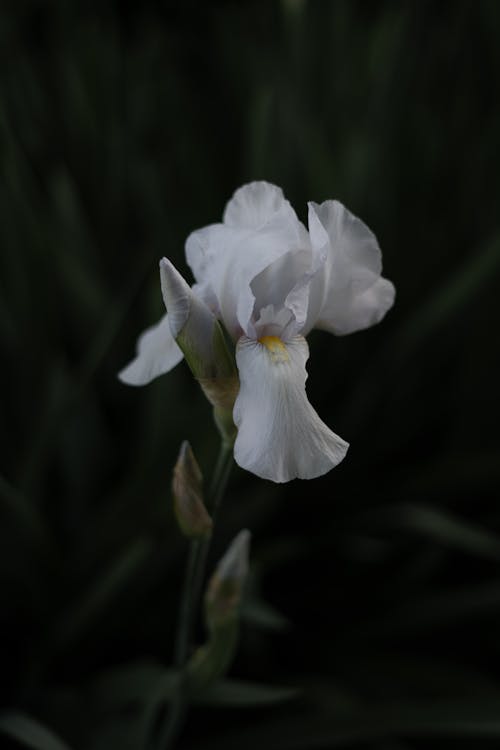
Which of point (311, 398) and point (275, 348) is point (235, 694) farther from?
point (311, 398)

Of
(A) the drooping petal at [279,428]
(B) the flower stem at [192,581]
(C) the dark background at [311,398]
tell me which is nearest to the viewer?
(A) the drooping petal at [279,428]

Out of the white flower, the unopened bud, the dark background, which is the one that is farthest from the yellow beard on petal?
the dark background

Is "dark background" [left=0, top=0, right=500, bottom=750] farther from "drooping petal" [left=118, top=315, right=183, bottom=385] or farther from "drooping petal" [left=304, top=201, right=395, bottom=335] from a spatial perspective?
"drooping petal" [left=304, top=201, right=395, bottom=335]

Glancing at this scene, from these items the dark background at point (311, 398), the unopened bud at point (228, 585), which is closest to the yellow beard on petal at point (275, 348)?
the unopened bud at point (228, 585)

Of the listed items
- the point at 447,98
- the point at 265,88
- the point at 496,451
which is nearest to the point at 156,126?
the point at 265,88

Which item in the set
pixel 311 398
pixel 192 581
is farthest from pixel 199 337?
pixel 311 398

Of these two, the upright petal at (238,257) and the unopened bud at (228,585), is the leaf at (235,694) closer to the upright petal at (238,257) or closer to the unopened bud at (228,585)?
the unopened bud at (228,585)
